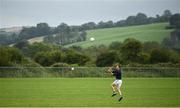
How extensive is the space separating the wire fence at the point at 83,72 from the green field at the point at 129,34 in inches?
2222

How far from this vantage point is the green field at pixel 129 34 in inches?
4656

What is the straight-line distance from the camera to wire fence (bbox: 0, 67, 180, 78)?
57.7 meters

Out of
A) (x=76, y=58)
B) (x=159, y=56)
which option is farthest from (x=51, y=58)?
(x=159, y=56)

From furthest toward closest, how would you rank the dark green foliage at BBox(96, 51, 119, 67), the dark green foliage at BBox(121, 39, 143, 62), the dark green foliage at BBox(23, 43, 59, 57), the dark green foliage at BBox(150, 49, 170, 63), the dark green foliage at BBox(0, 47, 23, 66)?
the dark green foliage at BBox(23, 43, 59, 57) < the dark green foliage at BBox(121, 39, 143, 62) < the dark green foliage at BBox(150, 49, 170, 63) < the dark green foliage at BBox(96, 51, 119, 67) < the dark green foliage at BBox(0, 47, 23, 66)

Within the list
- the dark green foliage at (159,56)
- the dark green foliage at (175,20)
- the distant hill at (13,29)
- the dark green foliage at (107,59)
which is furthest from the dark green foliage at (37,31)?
the dark green foliage at (159,56)

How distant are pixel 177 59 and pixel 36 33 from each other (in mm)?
57001

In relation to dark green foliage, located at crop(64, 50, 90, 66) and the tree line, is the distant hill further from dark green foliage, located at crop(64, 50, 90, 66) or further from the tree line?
dark green foliage, located at crop(64, 50, 90, 66)

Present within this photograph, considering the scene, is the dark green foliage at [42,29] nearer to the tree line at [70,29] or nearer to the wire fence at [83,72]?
the tree line at [70,29]

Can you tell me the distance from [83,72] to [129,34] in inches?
2599

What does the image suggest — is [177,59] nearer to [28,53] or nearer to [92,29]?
[28,53]

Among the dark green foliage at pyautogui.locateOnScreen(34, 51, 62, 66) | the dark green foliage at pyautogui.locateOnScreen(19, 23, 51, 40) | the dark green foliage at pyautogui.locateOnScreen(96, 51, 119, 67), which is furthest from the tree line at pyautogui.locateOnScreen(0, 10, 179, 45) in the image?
the dark green foliage at pyautogui.locateOnScreen(96, 51, 119, 67)

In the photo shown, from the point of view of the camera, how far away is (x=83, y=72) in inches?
2341

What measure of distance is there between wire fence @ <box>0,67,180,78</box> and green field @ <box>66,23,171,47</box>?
56.4m

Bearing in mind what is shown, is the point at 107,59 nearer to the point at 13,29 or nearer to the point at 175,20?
the point at 13,29
